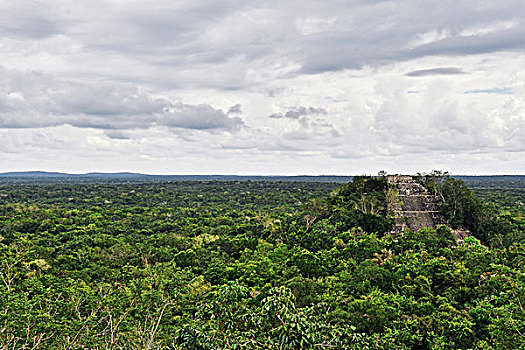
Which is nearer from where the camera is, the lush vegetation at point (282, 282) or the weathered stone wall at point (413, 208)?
the lush vegetation at point (282, 282)

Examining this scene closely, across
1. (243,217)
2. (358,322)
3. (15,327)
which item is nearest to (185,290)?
(358,322)

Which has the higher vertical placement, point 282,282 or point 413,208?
point 413,208

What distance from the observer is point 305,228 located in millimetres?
50500

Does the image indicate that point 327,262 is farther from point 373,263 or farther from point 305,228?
point 305,228

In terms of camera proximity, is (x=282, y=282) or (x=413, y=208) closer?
(x=282, y=282)

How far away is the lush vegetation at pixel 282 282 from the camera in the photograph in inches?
437

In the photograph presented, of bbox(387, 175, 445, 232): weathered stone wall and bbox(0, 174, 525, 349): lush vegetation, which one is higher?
bbox(387, 175, 445, 232): weathered stone wall

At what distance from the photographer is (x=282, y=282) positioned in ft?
104

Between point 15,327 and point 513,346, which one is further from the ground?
point 15,327

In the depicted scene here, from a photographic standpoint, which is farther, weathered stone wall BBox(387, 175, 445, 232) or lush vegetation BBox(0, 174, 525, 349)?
weathered stone wall BBox(387, 175, 445, 232)

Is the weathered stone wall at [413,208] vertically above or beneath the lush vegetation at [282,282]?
above

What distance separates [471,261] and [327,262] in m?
10.6

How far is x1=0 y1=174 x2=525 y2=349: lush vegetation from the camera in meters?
11.1

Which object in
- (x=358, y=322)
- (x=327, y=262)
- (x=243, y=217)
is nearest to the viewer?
(x=358, y=322)
